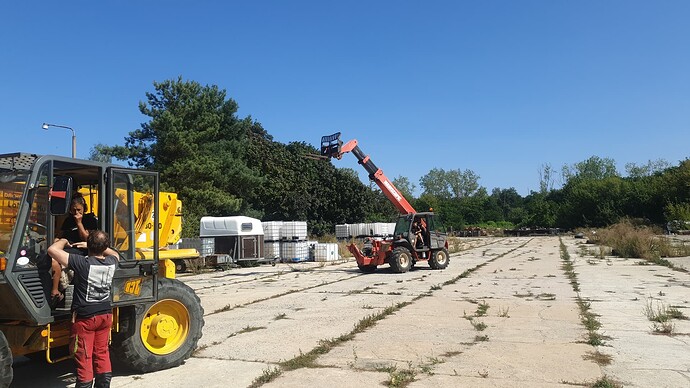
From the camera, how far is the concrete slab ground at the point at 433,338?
19.7 feet

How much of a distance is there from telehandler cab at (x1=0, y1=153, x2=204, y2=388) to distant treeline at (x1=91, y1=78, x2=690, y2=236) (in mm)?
14470

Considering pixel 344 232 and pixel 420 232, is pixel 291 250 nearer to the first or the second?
pixel 344 232

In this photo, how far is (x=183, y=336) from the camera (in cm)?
659

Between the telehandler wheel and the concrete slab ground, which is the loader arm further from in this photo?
the telehandler wheel

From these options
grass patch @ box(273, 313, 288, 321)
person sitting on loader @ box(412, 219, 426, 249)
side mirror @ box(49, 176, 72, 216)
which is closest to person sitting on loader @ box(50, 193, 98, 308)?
side mirror @ box(49, 176, 72, 216)

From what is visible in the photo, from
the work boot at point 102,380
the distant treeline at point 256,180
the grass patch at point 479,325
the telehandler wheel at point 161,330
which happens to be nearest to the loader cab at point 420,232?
the distant treeline at point 256,180

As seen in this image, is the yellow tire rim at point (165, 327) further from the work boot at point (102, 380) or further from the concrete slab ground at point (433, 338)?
the work boot at point (102, 380)

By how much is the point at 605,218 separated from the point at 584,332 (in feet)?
224

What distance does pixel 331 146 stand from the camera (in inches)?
833

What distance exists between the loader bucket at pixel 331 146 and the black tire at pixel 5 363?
16.7 m

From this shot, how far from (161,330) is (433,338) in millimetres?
3992

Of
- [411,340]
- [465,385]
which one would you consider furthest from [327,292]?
[465,385]

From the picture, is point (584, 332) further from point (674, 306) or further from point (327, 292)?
point (327, 292)

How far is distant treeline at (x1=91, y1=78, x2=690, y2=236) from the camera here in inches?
1203
